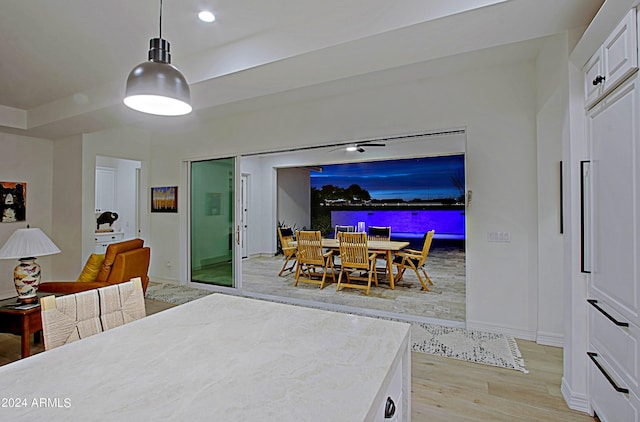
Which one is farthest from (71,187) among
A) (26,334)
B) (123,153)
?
(26,334)

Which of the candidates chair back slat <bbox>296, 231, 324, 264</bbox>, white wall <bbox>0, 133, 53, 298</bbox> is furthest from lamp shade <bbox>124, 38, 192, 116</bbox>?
white wall <bbox>0, 133, 53, 298</bbox>

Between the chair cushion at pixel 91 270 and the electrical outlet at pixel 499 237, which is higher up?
the electrical outlet at pixel 499 237

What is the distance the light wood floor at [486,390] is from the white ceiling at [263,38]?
2515mm

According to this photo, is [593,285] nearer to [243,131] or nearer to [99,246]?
[243,131]

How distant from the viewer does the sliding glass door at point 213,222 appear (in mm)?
5254

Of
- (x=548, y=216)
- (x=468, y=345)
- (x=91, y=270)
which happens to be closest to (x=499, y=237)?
(x=548, y=216)

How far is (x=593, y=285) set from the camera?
2.02 meters

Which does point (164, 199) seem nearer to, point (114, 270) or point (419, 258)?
point (114, 270)

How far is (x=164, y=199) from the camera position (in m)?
5.78

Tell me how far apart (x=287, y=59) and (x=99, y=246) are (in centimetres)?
577

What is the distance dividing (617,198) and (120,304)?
262cm

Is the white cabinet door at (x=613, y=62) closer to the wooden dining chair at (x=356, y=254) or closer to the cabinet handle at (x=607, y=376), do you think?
the cabinet handle at (x=607, y=376)

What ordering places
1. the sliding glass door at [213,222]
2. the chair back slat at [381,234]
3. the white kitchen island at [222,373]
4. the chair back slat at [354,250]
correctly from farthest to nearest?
1. the chair back slat at [381,234]
2. the sliding glass door at [213,222]
3. the chair back slat at [354,250]
4. the white kitchen island at [222,373]

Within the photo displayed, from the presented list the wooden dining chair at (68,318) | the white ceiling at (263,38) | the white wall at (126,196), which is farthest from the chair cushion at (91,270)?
the white wall at (126,196)
